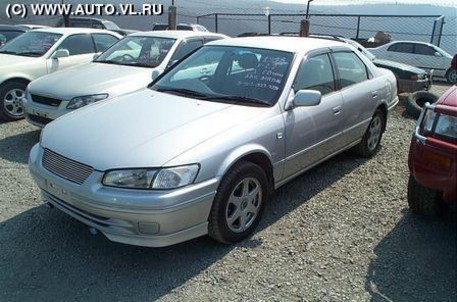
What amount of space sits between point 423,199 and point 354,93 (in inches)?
57.4

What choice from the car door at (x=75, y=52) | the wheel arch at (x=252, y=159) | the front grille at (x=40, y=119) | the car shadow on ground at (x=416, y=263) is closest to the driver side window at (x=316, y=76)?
the wheel arch at (x=252, y=159)

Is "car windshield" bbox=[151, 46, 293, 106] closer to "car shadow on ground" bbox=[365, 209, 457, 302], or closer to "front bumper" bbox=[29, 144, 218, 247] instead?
"front bumper" bbox=[29, 144, 218, 247]

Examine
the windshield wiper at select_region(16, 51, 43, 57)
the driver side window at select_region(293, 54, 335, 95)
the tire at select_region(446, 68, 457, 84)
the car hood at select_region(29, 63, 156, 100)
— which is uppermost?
the driver side window at select_region(293, 54, 335, 95)

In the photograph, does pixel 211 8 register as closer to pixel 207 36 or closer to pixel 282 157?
pixel 207 36

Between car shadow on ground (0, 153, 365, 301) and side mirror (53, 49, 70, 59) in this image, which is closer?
car shadow on ground (0, 153, 365, 301)

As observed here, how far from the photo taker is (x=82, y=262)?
290cm

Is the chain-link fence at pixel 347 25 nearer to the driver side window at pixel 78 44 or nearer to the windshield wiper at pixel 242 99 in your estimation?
the driver side window at pixel 78 44

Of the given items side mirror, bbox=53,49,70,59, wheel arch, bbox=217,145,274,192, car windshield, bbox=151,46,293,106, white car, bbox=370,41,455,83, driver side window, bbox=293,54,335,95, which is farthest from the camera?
white car, bbox=370,41,455,83

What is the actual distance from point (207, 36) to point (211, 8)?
2417 centimetres

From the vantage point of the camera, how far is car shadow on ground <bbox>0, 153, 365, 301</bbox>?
2604mm

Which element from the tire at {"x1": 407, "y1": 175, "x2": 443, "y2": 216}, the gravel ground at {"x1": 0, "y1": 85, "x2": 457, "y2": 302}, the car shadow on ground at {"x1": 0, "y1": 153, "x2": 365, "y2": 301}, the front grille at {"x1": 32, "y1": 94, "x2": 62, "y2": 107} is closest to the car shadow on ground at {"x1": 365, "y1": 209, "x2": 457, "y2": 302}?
the gravel ground at {"x1": 0, "y1": 85, "x2": 457, "y2": 302}

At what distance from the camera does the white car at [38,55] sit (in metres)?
6.29

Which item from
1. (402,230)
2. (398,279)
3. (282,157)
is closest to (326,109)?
(282,157)

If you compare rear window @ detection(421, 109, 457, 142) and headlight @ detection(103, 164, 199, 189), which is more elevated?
rear window @ detection(421, 109, 457, 142)
